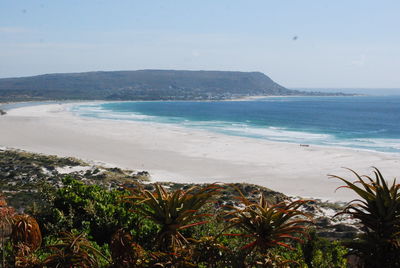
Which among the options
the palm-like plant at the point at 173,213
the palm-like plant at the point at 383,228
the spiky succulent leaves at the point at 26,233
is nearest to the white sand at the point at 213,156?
the palm-like plant at the point at 383,228

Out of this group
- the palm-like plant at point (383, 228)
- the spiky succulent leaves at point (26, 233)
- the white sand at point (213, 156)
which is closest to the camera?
the palm-like plant at point (383, 228)

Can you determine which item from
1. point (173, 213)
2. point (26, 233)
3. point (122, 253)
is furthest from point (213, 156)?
point (122, 253)

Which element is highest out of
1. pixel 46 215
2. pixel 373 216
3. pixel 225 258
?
pixel 373 216

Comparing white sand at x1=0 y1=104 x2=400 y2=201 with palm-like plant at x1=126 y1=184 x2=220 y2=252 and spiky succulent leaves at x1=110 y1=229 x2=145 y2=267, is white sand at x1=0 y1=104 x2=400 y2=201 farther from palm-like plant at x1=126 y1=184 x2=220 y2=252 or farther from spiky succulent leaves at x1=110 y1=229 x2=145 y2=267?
spiky succulent leaves at x1=110 y1=229 x2=145 y2=267

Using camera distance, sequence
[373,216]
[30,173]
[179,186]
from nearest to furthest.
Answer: [373,216], [179,186], [30,173]

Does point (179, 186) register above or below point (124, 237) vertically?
below

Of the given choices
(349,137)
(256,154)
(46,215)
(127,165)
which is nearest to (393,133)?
(349,137)

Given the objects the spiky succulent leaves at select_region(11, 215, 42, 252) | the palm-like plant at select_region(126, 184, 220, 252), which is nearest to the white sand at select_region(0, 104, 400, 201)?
the palm-like plant at select_region(126, 184, 220, 252)

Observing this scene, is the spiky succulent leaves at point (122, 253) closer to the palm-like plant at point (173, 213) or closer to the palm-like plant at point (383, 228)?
the palm-like plant at point (173, 213)

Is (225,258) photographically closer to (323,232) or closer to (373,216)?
(373,216)
